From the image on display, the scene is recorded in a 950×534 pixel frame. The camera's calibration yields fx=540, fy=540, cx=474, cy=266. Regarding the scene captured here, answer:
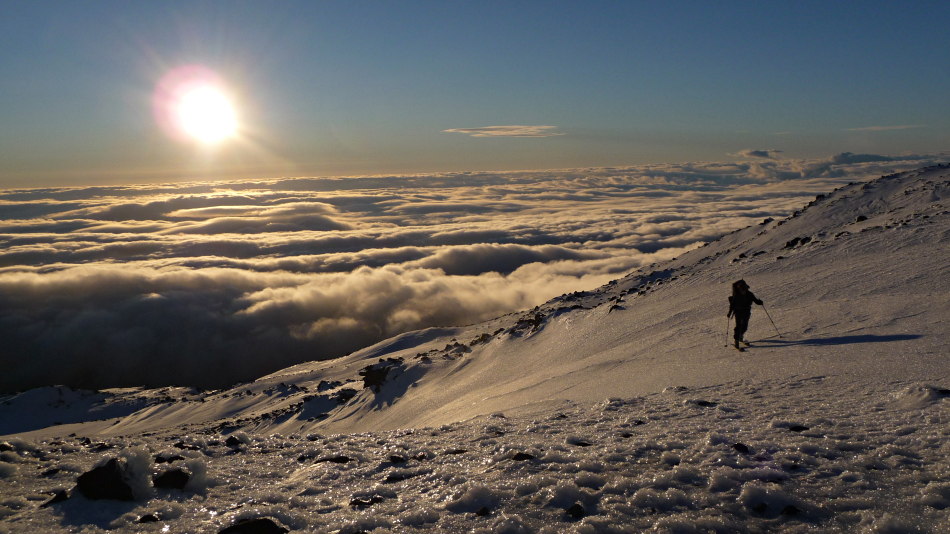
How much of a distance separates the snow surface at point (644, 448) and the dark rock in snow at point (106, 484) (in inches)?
3.5

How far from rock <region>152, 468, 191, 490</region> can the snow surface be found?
0.22 feet

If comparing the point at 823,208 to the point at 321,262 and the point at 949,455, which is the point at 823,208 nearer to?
the point at 949,455

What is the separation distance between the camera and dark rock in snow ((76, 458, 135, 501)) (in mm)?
5055

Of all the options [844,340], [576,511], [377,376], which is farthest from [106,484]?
[377,376]

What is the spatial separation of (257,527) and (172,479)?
5.65 ft

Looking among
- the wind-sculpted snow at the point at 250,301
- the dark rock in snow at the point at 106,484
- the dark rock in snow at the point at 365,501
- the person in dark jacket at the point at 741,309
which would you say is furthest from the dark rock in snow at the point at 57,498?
the wind-sculpted snow at the point at 250,301

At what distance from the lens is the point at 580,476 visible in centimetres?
488

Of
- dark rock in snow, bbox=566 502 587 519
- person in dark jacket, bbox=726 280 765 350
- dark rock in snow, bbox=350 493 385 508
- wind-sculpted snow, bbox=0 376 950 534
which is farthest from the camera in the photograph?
person in dark jacket, bbox=726 280 765 350

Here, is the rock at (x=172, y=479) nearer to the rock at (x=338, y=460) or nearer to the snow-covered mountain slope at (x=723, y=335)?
the rock at (x=338, y=460)

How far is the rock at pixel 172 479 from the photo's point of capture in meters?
5.39

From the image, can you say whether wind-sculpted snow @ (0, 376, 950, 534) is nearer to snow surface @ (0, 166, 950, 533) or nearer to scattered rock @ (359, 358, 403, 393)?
snow surface @ (0, 166, 950, 533)

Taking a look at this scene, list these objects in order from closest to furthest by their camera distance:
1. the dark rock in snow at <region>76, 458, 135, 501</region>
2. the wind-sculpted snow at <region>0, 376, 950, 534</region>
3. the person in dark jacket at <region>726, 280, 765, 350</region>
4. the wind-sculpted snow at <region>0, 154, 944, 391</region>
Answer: the wind-sculpted snow at <region>0, 376, 950, 534</region>, the dark rock in snow at <region>76, 458, 135, 501</region>, the person in dark jacket at <region>726, 280, 765, 350</region>, the wind-sculpted snow at <region>0, 154, 944, 391</region>

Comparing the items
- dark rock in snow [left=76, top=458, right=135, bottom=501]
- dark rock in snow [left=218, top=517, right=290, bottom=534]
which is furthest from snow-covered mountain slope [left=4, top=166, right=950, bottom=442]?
dark rock in snow [left=76, top=458, right=135, bottom=501]

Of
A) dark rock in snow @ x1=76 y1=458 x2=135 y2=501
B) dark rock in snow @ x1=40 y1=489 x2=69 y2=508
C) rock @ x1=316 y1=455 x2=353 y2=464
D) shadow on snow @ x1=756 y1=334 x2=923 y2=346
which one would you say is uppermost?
dark rock in snow @ x1=76 y1=458 x2=135 y2=501
